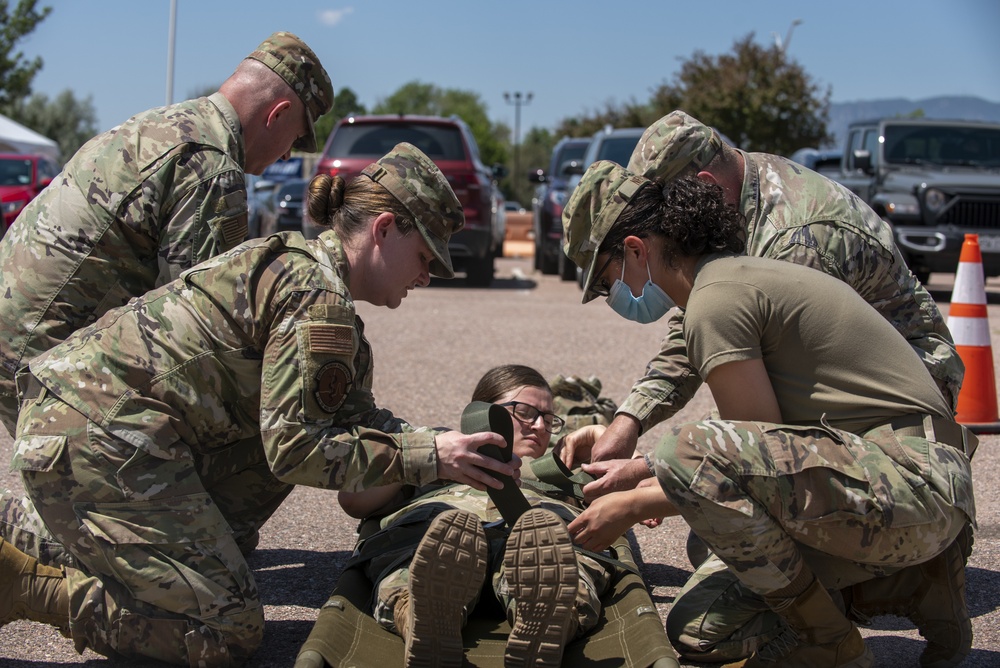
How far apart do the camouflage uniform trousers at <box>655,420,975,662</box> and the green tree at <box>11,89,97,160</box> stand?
195 ft

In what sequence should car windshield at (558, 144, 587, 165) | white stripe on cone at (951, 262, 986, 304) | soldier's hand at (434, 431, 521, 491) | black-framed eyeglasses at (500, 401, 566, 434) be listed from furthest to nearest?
car windshield at (558, 144, 587, 165)
white stripe on cone at (951, 262, 986, 304)
black-framed eyeglasses at (500, 401, 566, 434)
soldier's hand at (434, 431, 521, 491)

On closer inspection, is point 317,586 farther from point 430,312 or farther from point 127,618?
point 430,312

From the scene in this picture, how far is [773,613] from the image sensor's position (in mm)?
3350

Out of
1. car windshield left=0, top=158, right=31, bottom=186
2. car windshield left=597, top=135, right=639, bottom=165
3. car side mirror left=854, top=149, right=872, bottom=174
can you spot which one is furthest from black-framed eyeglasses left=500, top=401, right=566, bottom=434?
car windshield left=0, top=158, right=31, bottom=186

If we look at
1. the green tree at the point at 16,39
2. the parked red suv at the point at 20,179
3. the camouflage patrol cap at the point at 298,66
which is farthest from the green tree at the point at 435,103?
the camouflage patrol cap at the point at 298,66

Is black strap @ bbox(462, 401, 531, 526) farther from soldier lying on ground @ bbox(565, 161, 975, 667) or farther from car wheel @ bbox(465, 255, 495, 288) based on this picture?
car wheel @ bbox(465, 255, 495, 288)

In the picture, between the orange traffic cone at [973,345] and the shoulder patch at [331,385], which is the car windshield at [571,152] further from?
the shoulder patch at [331,385]

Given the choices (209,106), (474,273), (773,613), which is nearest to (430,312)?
(474,273)

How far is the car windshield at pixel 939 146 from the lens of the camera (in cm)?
1413

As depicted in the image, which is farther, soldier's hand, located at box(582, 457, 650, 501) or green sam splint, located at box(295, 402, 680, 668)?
soldier's hand, located at box(582, 457, 650, 501)

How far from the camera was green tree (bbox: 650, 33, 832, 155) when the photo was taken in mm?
30953

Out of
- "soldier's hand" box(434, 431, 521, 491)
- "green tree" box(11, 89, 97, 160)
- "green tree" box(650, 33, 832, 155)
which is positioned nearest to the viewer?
"soldier's hand" box(434, 431, 521, 491)

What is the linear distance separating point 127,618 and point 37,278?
124cm

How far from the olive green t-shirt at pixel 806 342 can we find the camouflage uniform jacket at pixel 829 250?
0.64 m
